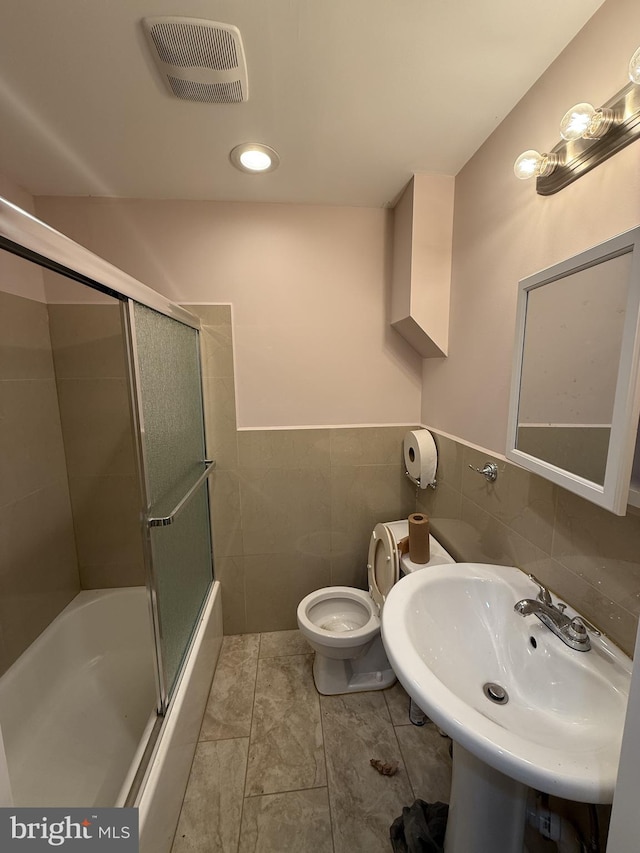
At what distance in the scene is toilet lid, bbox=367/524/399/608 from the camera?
1.47m

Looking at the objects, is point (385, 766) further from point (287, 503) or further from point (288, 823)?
point (287, 503)

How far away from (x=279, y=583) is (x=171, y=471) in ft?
3.25

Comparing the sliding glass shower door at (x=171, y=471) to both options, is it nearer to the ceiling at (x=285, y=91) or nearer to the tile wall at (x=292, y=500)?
the tile wall at (x=292, y=500)

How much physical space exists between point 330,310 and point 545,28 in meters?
1.10

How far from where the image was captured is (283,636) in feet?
6.31

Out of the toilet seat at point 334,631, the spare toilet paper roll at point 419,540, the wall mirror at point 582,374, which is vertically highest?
the wall mirror at point 582,374

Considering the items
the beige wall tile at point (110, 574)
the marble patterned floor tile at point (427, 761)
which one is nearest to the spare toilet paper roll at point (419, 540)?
the marble patterned floor tile at point (427, 761)

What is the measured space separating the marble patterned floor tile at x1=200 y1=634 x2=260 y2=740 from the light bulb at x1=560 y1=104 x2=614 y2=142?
2268 millimetres

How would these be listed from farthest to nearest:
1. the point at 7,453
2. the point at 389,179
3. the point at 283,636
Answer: the point at 283,636 < the point at 389,179 < the point at 7,453

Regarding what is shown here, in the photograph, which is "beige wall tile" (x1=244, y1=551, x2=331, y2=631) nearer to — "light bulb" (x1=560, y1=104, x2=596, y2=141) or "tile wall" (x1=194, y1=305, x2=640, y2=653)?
"tile wall" (x1=194, y1=305, x2=640, y2=653)

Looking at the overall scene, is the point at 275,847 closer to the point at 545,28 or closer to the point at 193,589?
the point at 193,589

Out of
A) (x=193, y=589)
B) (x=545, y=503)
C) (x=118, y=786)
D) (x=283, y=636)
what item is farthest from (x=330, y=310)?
(x=118, y=786)

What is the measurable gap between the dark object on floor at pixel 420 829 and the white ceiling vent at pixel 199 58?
92.0 inches

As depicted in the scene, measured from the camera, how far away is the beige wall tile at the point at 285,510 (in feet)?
5.97
